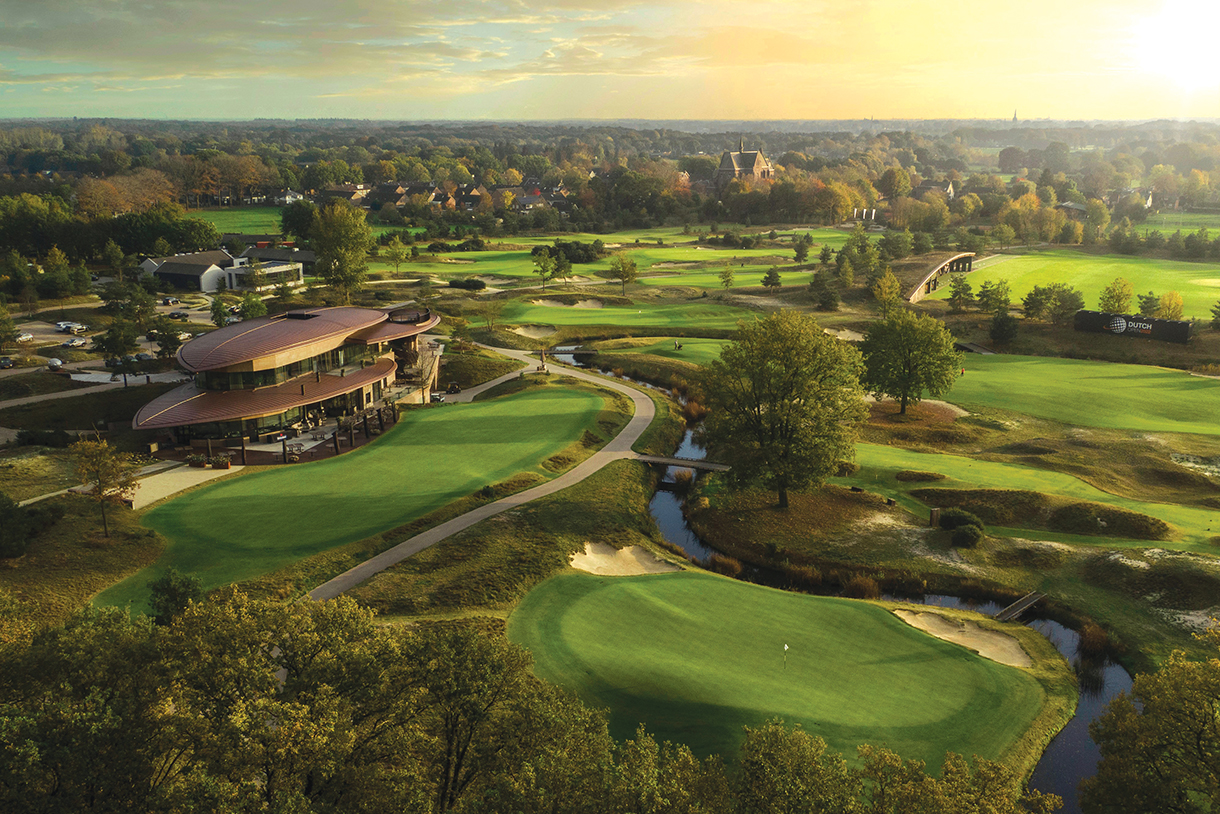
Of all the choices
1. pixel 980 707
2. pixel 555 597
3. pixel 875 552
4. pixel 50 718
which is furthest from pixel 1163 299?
pixel 50 718

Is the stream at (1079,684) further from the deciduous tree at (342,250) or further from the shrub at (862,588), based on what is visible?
the deciduous tree at (342,250)

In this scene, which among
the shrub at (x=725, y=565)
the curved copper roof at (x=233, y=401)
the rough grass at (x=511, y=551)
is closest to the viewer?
the rough grass at (x=511, y=551)

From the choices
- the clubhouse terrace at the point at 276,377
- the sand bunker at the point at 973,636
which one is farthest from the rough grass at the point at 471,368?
the sand bunker at the point at 973,636

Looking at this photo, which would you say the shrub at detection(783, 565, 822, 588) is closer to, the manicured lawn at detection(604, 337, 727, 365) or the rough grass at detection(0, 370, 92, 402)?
the manicured lawn at detection(604, 337, 727, 365)

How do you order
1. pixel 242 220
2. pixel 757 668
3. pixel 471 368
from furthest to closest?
pixel 242 220 < pixel 471 368 < pixel 757 668

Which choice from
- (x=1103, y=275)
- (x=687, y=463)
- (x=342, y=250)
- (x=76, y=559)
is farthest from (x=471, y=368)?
(x=1103, y=275)

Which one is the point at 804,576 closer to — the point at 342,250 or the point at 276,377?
the point at 276,377

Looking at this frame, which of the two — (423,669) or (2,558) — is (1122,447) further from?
(2,558)
